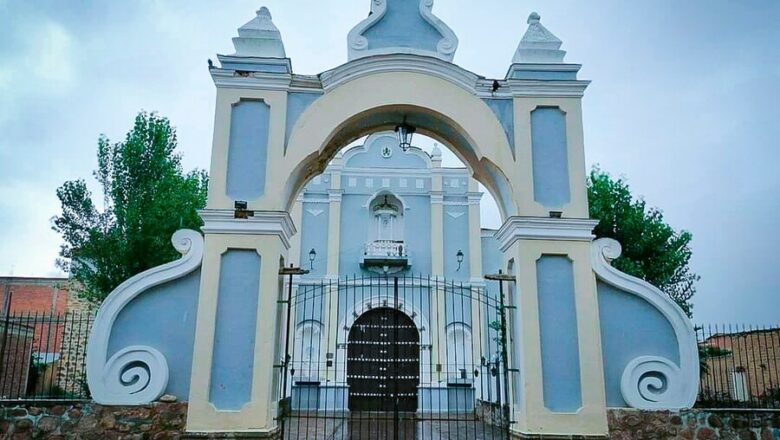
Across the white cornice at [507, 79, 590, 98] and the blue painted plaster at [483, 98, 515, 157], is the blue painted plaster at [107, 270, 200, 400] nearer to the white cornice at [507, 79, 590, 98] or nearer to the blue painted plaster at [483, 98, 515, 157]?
the blue painted plaster at [483, 98, 515, 157]

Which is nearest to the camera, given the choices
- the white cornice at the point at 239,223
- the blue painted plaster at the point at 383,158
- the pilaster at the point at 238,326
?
the pilaster at the point at 238,326

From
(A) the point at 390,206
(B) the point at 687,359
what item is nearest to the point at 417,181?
(A) the point at 390,206

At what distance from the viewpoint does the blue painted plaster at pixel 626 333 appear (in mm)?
6605

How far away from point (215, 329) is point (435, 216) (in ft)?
40.6

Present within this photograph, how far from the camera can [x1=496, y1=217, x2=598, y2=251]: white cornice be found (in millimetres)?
6723

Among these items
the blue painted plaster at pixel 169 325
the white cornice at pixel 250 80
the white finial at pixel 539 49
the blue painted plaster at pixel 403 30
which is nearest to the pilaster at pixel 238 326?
the blue painted plaster at pixel 169 325

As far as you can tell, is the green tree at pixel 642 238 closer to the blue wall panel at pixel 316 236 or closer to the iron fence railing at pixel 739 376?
the iron fence railing at pixel 739 376

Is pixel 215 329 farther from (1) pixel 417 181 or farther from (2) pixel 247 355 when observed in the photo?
(1) pixel 417 181

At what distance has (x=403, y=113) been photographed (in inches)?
291

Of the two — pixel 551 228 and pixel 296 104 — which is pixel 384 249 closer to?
pixel 296 104

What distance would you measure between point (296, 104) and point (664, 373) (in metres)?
5.24

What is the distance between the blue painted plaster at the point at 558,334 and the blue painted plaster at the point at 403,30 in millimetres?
3094

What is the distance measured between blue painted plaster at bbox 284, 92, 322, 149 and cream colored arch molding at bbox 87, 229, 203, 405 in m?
2.05

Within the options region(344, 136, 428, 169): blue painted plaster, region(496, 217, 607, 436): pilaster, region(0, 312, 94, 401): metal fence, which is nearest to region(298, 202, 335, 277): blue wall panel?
region(344, 136, 428, 169): blue painted plaster
